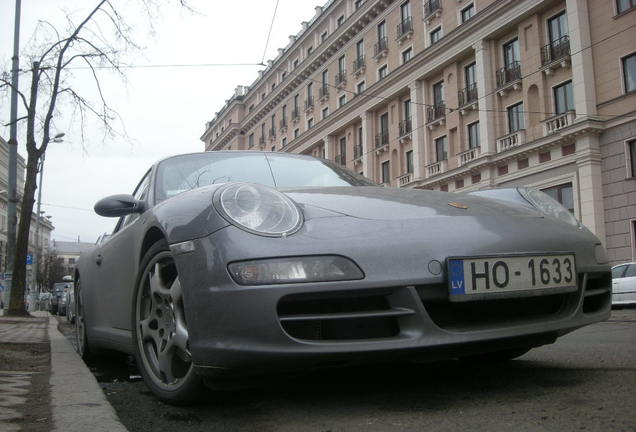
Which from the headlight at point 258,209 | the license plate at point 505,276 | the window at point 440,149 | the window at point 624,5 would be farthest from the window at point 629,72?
the headlight at point 258,209

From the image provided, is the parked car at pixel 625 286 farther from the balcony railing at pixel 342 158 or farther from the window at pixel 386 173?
the balcony railing at pixel 342 158

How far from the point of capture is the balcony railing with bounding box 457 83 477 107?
23.8 m

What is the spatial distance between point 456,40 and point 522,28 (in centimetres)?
323

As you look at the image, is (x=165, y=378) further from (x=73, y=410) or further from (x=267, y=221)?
(x=267, y=221)

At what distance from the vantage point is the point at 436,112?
26.0 metres

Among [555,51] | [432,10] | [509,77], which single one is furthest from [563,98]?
[432,10]

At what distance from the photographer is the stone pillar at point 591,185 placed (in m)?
18.5

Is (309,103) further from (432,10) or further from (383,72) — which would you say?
(432,10)

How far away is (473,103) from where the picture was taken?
77.1 ft

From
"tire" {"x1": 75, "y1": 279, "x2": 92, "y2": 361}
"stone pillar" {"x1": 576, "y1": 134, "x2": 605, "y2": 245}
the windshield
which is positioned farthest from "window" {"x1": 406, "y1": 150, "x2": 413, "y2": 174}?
the windshield

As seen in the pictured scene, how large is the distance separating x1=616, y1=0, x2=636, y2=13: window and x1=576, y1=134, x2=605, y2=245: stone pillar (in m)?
3.88

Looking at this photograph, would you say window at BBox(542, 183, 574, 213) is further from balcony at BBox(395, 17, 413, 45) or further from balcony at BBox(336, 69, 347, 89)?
balcony at BBox(336, 69, 347, 89)

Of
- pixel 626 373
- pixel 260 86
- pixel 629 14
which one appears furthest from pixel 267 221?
pixel 260 86

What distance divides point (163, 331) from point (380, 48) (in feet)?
97.3
